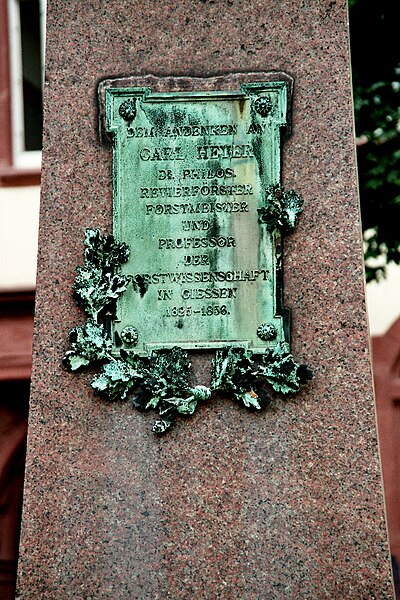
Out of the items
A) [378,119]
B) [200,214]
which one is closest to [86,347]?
[200,214]

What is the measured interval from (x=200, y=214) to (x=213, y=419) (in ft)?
2.49

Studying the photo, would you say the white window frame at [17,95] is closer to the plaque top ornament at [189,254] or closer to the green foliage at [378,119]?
the green foliage at [378,119]

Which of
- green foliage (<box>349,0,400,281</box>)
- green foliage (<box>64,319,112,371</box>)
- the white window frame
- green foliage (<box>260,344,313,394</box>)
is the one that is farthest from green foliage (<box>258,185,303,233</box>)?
the white window frame

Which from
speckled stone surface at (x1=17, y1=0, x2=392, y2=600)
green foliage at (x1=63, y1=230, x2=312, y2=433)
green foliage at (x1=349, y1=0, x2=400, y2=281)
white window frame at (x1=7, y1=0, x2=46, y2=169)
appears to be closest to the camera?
speckled stone surface at (x1=17, y1=0, x2=392, y2=600)

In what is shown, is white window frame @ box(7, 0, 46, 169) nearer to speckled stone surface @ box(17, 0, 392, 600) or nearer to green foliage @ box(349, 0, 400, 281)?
green foliage @ box(349, 0, 400, 281)

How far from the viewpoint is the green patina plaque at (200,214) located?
3.46 meters

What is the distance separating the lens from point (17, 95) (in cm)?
795

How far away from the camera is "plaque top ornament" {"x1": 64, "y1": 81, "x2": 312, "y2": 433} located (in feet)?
11.3

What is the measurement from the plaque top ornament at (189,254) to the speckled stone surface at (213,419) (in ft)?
0.23

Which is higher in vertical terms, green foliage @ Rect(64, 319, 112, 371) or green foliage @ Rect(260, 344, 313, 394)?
green foliage @ Rect(64, 319, 112, 371)

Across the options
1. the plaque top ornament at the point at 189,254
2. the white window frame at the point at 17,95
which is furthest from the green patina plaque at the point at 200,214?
the white window frame at the point at 17,95

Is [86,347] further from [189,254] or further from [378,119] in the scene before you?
[378,119]

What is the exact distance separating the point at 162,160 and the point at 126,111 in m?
0.24

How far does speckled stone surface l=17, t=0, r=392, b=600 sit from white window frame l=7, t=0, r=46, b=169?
4.20m
